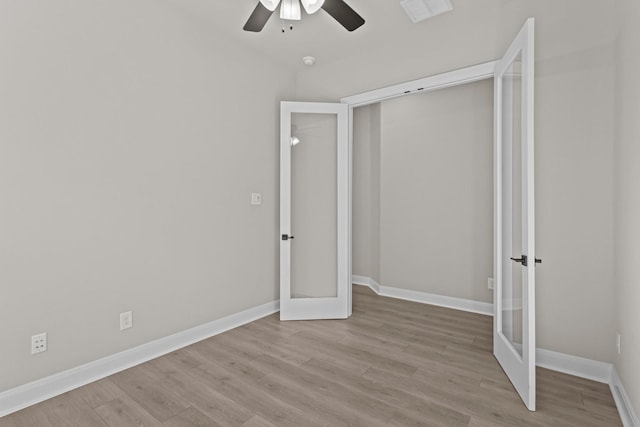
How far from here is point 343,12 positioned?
2.11 metres

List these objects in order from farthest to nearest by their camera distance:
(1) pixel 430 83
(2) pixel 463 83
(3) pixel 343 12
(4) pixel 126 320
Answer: (1) pixel 430 83 < (2) pixel 463 83 < (4) pixel 126 320 < (3) pixel 343 12

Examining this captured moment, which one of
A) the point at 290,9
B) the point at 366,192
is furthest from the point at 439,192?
the point at 290,9

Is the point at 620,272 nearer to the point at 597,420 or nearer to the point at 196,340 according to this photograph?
the point at 597,420

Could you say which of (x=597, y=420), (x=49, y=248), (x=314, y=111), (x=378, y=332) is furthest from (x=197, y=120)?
(x=597, y=420)

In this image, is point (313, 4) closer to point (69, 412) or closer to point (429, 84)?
point (429, 84)

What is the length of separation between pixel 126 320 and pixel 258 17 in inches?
92.9

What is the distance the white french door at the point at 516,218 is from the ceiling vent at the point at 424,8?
67 cm

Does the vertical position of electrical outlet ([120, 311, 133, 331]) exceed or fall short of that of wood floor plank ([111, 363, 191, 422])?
it exceeds it

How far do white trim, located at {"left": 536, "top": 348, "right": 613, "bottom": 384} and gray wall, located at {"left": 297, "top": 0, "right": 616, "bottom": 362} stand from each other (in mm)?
41

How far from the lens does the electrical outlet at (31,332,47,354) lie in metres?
2.07

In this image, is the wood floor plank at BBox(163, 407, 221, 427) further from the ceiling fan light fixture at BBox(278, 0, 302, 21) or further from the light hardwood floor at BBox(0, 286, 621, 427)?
the ceiling fan light fixture at BBox(278, 0, 302, 21)

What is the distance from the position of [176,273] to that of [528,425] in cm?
266

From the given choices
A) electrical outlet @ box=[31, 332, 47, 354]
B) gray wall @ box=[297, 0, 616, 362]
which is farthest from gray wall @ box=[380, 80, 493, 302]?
electrical outlet @ box=[31, 332, 47, 354]

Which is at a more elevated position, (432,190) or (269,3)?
(269,3)
